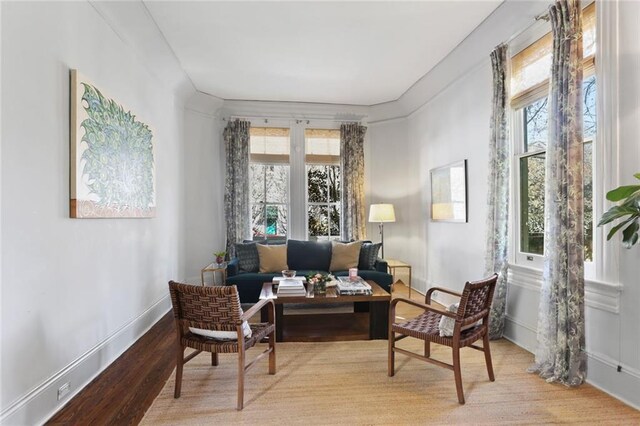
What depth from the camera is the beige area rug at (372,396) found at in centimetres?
202

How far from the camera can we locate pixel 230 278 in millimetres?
4176

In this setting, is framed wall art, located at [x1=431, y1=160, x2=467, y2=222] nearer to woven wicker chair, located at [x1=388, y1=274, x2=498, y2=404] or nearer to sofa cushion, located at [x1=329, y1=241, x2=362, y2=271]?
sofa cushion, located at [x1=329, y1=241, x2=362, y2=271]

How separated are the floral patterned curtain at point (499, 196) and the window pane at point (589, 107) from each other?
2.23 feet

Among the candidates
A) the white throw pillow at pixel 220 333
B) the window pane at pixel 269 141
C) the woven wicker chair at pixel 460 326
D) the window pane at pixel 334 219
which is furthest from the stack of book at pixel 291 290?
the window pane at pixel 269 141

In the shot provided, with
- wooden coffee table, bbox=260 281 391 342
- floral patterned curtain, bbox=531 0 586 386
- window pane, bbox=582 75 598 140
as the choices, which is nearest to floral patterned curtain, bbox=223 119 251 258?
wooden coffee table, bbox=260 281 391 342

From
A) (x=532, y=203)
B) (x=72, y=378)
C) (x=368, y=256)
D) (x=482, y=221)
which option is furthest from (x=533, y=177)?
(x=72, y=378)

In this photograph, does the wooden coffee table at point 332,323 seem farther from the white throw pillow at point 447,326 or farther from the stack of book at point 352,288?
the white throw pillow at point 447,326

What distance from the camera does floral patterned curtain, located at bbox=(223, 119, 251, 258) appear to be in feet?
17.6

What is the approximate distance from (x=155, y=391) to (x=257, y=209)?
368 centimetres

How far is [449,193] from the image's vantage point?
4.42 meters

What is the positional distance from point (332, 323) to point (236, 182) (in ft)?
9.68

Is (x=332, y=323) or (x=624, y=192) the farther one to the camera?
(x=332, y=323)

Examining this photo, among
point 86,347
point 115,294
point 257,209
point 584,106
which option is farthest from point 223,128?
point 584,106

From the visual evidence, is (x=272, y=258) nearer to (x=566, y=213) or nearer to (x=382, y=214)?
(x=382, y=214)
